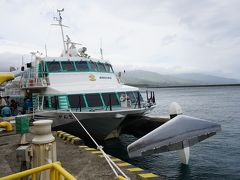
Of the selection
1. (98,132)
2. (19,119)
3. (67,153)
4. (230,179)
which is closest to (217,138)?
(230,179)

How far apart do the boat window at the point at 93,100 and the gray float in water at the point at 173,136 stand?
754 cm

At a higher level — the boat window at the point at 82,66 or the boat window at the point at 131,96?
the boat window at the point at 82,66

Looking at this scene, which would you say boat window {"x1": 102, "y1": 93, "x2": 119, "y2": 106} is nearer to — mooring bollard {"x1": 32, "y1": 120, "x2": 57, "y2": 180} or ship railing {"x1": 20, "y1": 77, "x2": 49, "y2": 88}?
ship railing {"x1": 20, "y1": 77, "x2": 49, "y2": 88}

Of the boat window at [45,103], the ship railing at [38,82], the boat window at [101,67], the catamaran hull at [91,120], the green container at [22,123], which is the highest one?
the boat window at [101,67]

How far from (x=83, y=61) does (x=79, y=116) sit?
15.9ft

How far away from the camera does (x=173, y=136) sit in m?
5.98

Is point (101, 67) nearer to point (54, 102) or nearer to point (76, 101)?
point (76, 101)

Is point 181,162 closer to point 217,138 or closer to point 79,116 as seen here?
point 79,116

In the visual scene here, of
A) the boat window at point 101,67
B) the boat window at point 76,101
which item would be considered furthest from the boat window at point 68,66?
the boat window at point 76,101

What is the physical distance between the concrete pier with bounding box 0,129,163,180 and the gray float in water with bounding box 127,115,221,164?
0.92 meters

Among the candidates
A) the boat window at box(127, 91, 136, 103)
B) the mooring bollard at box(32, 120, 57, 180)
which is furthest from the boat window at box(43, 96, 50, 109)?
the mooring bollard at box(32, 120, 57, 180)

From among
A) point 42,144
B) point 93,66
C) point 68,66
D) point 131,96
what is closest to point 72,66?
point 68,66

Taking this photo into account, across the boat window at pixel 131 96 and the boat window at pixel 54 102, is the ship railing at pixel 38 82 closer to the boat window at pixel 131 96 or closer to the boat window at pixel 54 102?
the boat window at pixel 54 102

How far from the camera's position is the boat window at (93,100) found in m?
13.3
